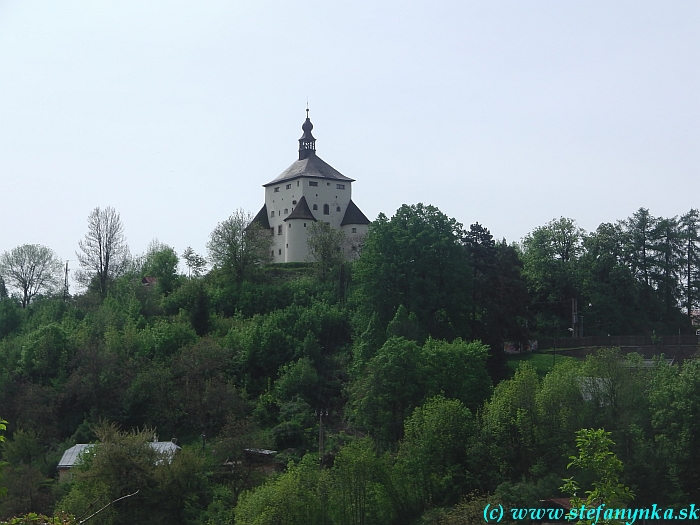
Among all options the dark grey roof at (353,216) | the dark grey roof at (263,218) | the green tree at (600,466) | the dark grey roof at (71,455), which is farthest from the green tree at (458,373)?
the dark grey roof at (263,218)

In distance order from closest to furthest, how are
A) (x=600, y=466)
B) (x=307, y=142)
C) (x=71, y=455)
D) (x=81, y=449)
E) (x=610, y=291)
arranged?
(x=600, y=466) < (x=71, y=455) < (x=81, y=449) < (x=610, y=291) < (x=307, y=142)

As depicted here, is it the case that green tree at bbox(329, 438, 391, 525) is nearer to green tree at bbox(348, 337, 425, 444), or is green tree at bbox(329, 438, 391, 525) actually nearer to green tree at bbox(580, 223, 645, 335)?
green tree at bbox(348, 337, 425, 444)

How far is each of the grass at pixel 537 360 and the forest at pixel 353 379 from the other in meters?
0.40

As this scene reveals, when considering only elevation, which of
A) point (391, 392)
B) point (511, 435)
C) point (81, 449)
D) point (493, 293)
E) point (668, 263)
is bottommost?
point (81, 449)

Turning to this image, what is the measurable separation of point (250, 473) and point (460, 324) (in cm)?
1495

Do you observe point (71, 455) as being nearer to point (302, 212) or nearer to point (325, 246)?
point (325, 246)

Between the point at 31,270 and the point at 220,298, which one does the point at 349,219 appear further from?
the point at 31,270

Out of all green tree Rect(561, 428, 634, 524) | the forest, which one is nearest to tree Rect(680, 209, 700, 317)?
the forest

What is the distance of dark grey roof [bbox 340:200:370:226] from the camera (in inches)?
2825

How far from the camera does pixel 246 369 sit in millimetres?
47906

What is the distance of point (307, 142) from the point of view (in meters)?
78.8

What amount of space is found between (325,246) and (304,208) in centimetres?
1007

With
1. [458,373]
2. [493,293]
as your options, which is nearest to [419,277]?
[493,293]

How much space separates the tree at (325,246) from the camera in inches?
2397
